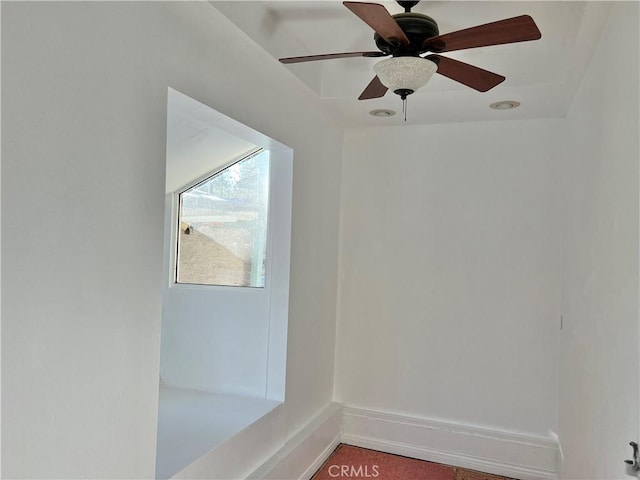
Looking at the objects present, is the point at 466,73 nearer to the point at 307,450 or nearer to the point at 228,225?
the point at 228,225

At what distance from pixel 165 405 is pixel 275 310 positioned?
978mm

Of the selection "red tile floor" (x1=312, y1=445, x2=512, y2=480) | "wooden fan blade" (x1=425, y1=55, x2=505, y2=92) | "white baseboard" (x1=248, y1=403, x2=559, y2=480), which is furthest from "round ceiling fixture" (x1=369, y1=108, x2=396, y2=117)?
"red tile floor" (x1=312, y1=445, x2=512, y2=480)

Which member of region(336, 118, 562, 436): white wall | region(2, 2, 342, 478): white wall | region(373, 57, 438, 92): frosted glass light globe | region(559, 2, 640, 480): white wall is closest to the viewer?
region(2, 2, 342, 478): white wall

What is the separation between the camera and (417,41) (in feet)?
6.04

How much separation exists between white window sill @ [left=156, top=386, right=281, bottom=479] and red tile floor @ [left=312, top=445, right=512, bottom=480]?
2.36 feet

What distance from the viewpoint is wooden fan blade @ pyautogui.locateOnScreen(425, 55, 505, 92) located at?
1917 mm

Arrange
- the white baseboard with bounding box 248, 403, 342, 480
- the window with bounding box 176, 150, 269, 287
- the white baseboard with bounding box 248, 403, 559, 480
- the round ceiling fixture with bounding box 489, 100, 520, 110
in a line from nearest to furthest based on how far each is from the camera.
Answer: the white baseboard with bounding box 248, 403, 342, 480
the round ceiling fixture with bounding box 489, 100, 520, 110
the white baseboard with bounding box 248, 403, 559, 480
the window with bounding box 176, 150, 269, 287

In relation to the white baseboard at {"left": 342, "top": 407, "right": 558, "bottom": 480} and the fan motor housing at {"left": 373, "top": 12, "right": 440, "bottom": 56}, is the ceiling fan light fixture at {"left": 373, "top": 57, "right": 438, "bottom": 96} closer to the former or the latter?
the fan motor housing at {"left": 373, "top": 12, "right": 440, "bottom": 56}

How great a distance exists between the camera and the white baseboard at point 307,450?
253cm

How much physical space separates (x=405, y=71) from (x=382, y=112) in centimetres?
140

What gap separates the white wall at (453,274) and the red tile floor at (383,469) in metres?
0.32

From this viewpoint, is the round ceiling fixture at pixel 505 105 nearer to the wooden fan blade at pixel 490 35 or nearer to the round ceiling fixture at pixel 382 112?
the round ceiling fixture at pixel 382 112

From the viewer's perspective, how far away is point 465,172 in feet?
10.9

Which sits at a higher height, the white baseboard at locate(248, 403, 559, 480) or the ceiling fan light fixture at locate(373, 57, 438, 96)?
the ceiling fan light fixture at locate(373, 57, 438, 96)
